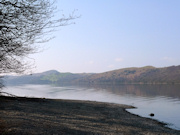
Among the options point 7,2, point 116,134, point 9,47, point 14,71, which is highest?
point 7,2

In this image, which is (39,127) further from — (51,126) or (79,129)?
(79,129)

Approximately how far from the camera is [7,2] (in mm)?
9023

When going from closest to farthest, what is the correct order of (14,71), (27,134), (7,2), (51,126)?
1. (7,2)
2. (27,134)
3. (14,71)
4. (51,126)

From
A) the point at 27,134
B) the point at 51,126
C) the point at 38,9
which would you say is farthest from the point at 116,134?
the point at 38,9

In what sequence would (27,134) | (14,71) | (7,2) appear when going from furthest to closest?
(14,71) < (27,134) < (7,2)

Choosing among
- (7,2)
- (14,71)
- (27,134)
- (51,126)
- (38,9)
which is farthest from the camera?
(51,126)

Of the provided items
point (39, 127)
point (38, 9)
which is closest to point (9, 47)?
point (38, 9)

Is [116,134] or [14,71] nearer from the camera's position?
[14,71]

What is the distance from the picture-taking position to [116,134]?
47.5ft

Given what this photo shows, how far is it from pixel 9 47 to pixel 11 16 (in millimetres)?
1739

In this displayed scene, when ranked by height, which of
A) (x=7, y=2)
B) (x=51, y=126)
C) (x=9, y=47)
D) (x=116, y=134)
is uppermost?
(x=7, y=2)

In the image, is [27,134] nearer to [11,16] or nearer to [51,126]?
[51,126]

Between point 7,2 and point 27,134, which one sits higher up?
point 7,2

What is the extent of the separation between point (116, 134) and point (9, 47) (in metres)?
9.92
